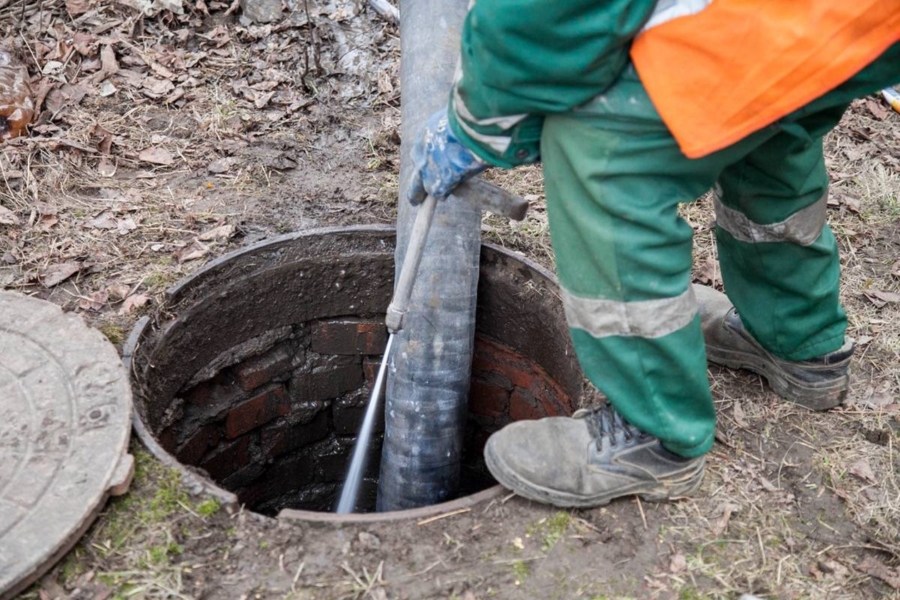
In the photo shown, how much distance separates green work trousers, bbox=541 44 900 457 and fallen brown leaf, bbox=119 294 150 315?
4.80ft

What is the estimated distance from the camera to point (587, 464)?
213 cm

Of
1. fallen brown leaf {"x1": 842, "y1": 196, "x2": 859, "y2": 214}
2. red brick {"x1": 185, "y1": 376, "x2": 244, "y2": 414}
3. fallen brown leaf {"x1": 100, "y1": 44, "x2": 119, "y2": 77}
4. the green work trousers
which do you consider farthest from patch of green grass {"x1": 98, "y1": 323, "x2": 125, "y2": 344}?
fallen brown leaf {"x1": 842, "y1": 196, "x2": 859, "y2": 214}

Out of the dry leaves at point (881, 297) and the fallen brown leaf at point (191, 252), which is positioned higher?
the dry leaves at point (881, 297)

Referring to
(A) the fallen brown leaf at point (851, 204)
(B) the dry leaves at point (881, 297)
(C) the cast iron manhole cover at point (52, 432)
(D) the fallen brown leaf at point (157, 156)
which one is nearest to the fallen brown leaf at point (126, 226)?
(D) the fallen brown leaf at point (157, 156)

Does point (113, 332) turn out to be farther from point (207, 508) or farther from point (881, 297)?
point (881, 297)

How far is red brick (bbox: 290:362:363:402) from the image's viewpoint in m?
3.48

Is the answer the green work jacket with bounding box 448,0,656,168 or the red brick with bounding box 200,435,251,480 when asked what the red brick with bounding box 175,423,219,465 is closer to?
the red brick with bounding box 200,435,251,480

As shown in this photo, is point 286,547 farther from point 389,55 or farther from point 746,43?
point 389,55

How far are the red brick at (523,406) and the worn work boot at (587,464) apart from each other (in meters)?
1.04

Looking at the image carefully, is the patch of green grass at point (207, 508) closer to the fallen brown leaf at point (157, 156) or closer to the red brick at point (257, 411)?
the red brick at point (257, 411)

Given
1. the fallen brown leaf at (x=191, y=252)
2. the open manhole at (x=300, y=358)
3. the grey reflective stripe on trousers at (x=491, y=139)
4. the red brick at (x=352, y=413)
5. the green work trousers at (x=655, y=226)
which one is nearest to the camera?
the green work trousers at (x=655, y=226)

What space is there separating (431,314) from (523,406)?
32.9 inches

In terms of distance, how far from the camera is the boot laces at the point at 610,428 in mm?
2150

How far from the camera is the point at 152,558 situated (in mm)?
2010
